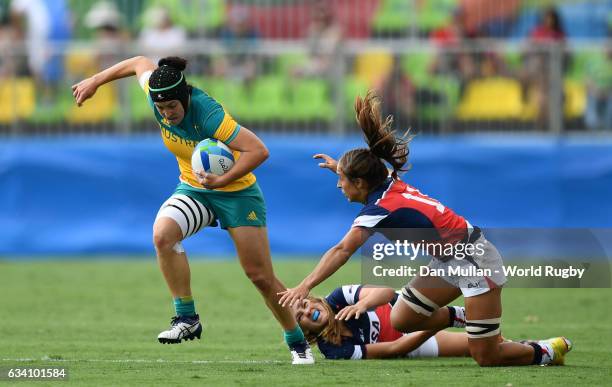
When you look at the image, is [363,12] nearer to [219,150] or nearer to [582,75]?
[582,75]

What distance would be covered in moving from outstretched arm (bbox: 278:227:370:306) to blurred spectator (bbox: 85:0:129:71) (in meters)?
9.60

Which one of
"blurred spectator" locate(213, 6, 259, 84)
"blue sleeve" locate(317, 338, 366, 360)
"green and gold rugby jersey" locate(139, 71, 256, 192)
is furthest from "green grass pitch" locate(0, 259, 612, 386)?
"blurred spectator" locate(213, 6, 259, 84)

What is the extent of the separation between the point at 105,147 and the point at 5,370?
346 inches

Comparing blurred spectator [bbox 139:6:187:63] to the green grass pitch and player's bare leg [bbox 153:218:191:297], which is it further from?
player's bare leg [bbox 153:218:191:297]

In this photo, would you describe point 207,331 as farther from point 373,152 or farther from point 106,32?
point 106,32

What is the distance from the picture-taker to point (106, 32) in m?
17.9

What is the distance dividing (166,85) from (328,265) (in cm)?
190

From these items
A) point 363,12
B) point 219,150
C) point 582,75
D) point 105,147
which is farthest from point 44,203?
point 219,150

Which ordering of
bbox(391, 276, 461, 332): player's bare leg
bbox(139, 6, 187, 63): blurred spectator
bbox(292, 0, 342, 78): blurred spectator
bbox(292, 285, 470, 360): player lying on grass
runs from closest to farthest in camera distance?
bbox(391, 276, 461, 332): player's bare leg → bbox(292, 285, 470, 360): player lying on grass → bbox(292, 0, 342, 78): blurred spectator → bbox(139, 6, 187, 63): blurred spectator

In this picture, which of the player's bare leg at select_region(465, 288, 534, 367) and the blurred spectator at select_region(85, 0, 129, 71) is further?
the blurred spectator at select_region(85, 0, 129, 71)

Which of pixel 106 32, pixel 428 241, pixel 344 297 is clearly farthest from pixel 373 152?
pixel 106 32

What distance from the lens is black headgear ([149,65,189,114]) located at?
885 centimetres

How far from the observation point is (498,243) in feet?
54.2

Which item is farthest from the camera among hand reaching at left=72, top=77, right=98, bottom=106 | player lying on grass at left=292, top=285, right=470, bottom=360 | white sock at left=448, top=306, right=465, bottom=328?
player lying on grass at left=292, top=285, right=470, bottom=360
